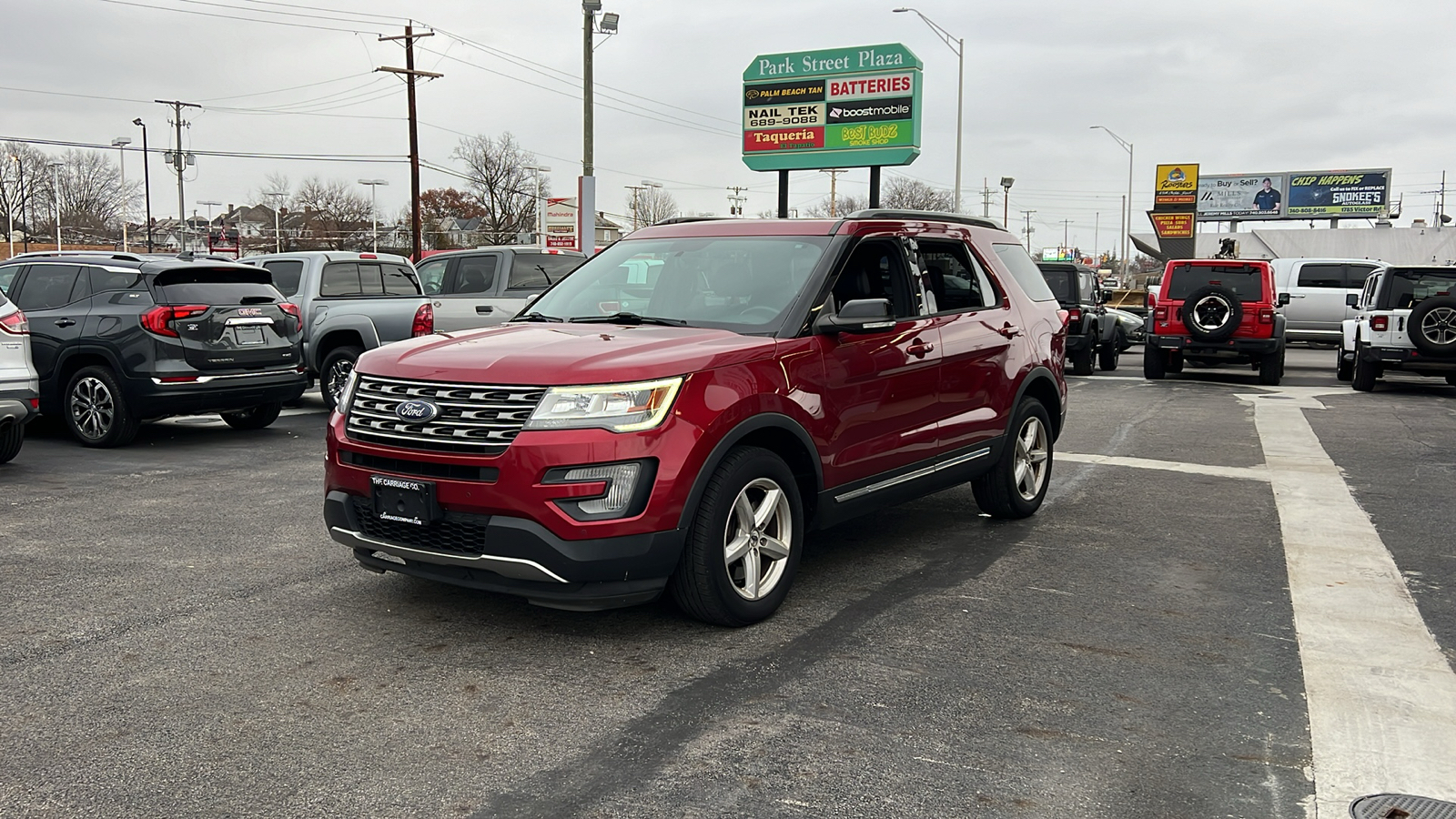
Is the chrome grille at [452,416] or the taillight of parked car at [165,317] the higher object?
the taillight of parked car at [165,317]

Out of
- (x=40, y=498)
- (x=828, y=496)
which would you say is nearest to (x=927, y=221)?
(x=828, y=496)

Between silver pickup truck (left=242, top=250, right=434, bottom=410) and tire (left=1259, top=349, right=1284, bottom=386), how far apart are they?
495 inches

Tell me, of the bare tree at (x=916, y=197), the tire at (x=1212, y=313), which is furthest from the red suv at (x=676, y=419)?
the bare tree at (x=916, y=197)

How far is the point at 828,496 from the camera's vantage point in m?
5.45

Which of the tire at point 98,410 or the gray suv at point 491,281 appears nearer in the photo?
the tire at point 98,410

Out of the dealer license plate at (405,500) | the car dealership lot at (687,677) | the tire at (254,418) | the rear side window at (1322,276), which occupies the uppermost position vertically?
the rear side window at (1322,276)

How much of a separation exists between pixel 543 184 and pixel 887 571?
3314 inches

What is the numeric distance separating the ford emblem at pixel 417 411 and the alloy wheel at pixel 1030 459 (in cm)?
395

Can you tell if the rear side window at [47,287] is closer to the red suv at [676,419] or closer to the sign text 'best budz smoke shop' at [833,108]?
the red suv at [676,419]

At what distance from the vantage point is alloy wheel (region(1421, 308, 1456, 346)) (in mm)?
15336

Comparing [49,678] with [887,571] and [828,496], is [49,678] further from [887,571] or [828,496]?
[887,571]

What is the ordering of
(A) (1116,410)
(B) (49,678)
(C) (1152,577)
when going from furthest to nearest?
(A) (1116,410) → (C) (1152,577) → (B) (49,678)

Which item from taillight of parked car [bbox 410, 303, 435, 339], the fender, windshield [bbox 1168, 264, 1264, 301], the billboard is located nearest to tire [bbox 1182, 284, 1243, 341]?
windshield [bbox 1168, 264, 1264, 301]

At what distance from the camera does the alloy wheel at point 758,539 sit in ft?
16.2
